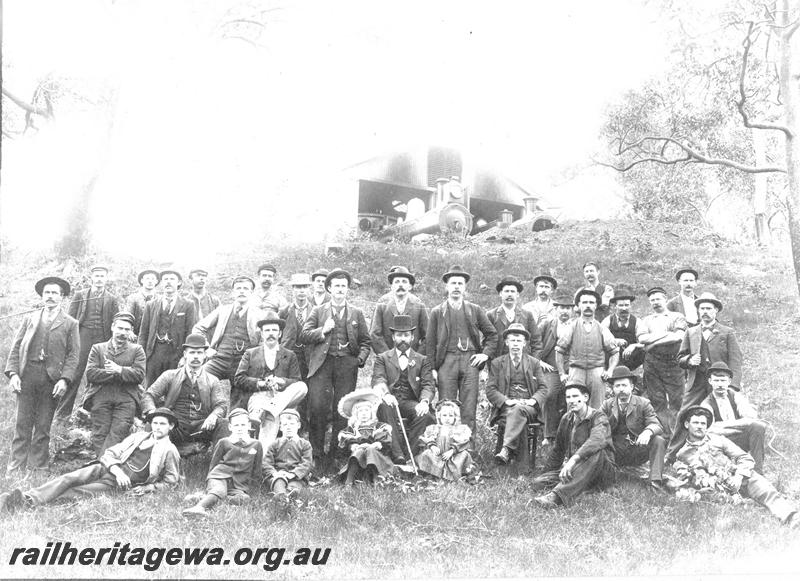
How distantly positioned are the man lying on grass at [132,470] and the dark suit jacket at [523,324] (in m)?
3.63

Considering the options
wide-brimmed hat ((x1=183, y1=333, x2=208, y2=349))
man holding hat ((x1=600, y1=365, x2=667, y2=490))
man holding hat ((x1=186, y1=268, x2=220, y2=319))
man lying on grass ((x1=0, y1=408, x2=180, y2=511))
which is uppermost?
man holding hat ((x1=186, y1=268, x2=220, y2=319))

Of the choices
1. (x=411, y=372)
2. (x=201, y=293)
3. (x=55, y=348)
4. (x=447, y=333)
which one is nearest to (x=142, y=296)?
(x=201, y=293)

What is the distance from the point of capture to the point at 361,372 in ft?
33.6

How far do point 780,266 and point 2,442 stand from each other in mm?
15436

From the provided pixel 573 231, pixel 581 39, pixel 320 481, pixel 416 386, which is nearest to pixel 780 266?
pixel 573 231

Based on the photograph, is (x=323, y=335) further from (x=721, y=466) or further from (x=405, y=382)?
(x=721, y=466)

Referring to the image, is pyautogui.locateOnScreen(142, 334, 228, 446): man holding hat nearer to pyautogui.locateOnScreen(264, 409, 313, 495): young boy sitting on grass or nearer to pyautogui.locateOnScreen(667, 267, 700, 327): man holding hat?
pyautogui.locateOnScreen(264, 409, 313, 495): young boy sitting on grass

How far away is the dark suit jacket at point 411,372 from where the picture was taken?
748cm

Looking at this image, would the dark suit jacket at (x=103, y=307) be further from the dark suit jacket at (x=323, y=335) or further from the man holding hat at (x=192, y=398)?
the dark suit jacket at (x=323, y=335)

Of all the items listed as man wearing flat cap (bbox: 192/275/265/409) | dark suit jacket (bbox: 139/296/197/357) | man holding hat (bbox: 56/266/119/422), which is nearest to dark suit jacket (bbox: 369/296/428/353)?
man wearing flat cap (bbox: 192/275/265/409)

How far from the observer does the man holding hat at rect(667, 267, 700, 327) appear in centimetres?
840

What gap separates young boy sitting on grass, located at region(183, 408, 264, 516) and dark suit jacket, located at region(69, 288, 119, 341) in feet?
9.11

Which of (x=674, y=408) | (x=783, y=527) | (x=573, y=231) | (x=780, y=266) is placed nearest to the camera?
(x=783, y=527)

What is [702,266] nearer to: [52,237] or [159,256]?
[159,256]
